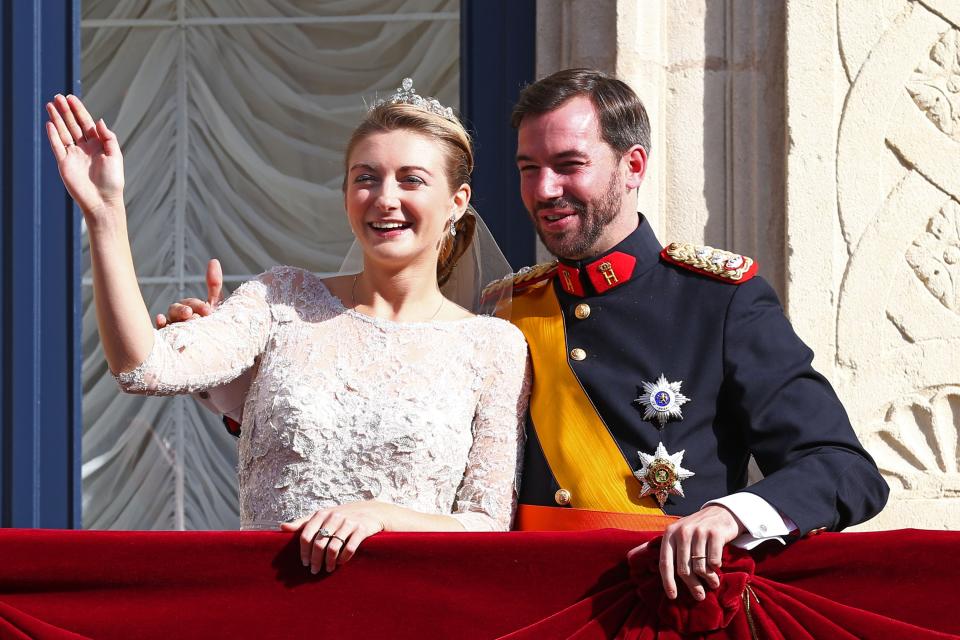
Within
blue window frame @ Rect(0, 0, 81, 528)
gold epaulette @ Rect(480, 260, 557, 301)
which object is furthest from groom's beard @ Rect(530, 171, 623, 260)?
blue window frame @ Rect(0, 0, 81, 528)

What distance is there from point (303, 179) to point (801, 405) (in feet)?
5.87

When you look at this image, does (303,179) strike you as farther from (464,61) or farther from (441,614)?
(441,614)

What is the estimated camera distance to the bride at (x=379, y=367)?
238 cm

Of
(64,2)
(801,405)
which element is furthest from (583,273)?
(64,2)

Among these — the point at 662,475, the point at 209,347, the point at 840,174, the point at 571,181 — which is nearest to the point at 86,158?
the point at 209,347

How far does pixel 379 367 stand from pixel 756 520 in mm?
855

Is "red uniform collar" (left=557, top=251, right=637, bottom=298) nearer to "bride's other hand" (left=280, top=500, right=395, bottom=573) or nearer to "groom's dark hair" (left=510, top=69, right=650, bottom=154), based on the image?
"groom's dark hair" (left=510, top=69, right=650, bottom=154)

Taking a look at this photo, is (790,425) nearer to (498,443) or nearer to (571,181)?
(498,443)

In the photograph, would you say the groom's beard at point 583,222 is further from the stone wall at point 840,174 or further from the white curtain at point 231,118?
the white curtain at point 231,118

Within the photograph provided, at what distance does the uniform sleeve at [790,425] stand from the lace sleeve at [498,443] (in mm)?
414

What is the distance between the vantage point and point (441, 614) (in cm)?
201

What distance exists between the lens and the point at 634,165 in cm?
264

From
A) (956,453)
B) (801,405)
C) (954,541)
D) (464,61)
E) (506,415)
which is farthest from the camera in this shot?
(464,61)

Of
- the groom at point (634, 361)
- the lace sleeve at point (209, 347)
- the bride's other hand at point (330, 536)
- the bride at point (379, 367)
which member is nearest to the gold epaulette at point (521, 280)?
the groom at point (634, 361)
